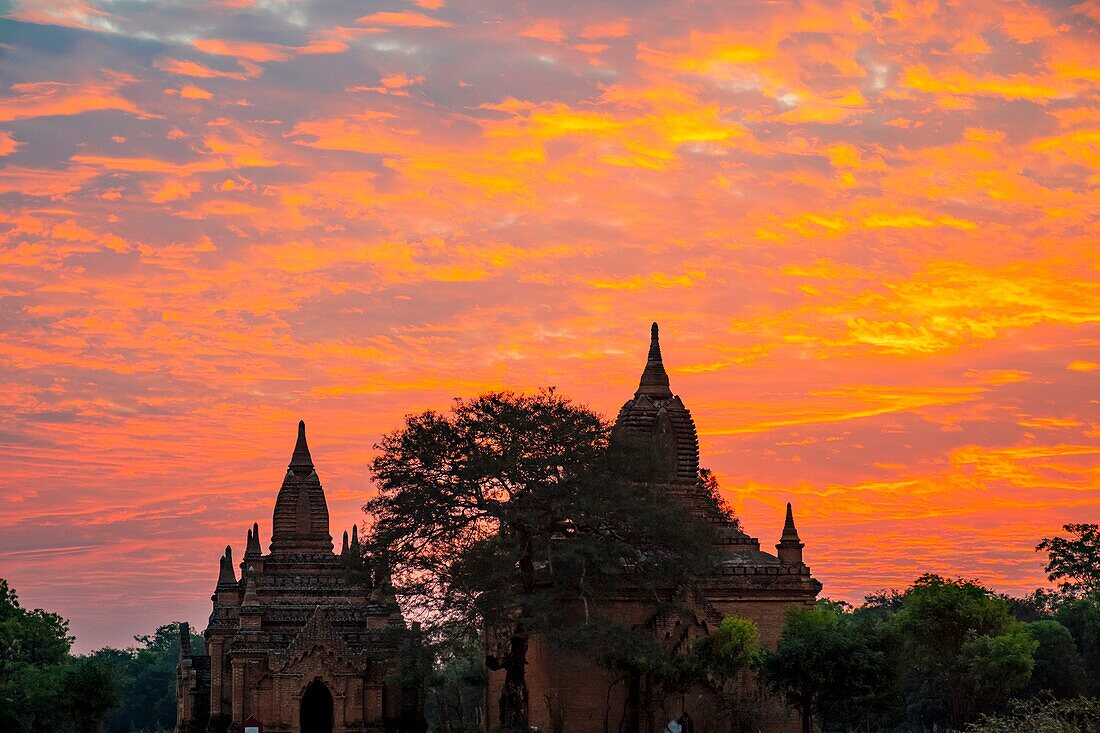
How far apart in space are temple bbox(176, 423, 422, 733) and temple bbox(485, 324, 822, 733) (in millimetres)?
5467

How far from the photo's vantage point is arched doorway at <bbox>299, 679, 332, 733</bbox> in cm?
7162

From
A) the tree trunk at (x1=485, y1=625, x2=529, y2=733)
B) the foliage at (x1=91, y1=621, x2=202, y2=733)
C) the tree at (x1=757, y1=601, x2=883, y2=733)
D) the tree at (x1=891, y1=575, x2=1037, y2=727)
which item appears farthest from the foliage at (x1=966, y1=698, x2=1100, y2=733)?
the foliage at (x1=91, y1=621, x2=202, y2=733)

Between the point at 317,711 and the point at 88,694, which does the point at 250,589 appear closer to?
the point at 317,711

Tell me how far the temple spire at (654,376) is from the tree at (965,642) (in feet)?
46.1

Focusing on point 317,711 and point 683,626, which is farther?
point 317,711

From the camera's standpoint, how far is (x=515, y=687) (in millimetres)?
58781

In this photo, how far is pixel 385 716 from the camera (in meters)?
71.6

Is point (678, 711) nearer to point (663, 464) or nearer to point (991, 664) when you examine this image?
point (663, 464)

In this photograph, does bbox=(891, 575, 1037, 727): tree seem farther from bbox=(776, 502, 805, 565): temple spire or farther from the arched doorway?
the arched doorway

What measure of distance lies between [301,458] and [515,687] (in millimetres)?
25557

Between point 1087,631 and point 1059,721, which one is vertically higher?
point 1087,631

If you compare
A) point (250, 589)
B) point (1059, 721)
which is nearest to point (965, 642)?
point (250, 589)

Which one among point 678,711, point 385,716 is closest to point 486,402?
point 678,711

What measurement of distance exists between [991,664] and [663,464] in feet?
60.8
